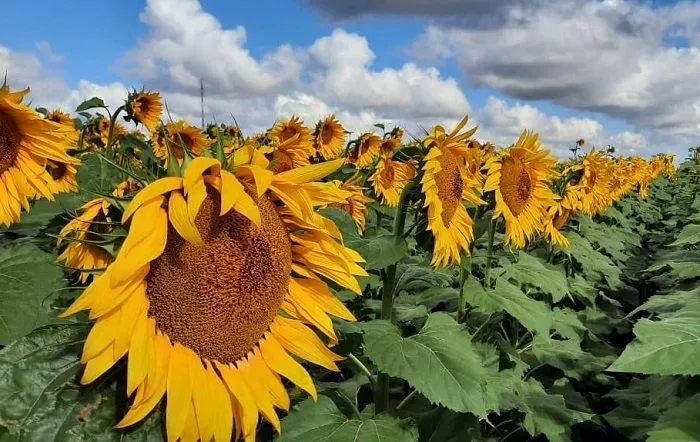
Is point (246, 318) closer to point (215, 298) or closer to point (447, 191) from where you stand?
point (215, 298)

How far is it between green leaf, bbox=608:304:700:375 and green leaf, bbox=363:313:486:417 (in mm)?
418

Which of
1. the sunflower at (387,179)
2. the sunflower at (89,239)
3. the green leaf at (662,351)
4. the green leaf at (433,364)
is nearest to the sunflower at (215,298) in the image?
the sunflower at (89,239)

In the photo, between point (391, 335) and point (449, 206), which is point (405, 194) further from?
point (391, 335)

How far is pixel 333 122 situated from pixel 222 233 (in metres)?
6.72

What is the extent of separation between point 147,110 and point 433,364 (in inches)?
198

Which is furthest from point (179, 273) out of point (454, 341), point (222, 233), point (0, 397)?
point (454, 341)

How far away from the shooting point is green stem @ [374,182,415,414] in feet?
7.72

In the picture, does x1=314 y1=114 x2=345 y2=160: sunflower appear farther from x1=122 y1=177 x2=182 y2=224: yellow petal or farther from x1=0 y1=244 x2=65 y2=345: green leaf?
x1=122 y1=177 x2=182 y2=224: yellow petal

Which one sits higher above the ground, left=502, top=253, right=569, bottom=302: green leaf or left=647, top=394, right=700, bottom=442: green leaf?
left=647, top=394, right=700, bottom=442: green leaf

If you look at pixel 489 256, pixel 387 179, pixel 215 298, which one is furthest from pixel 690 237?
pixel 387 179

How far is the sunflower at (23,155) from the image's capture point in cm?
275

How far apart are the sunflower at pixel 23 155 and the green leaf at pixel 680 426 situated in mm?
2296

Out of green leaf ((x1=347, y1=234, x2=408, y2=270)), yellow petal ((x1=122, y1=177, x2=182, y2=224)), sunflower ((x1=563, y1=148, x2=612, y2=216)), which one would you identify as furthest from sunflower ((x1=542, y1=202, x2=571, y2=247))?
yellow petal ((x1=122, y1=177, x2=182, y2=224))

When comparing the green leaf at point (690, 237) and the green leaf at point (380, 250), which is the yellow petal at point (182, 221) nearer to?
the green leaf at point (380, 250)
